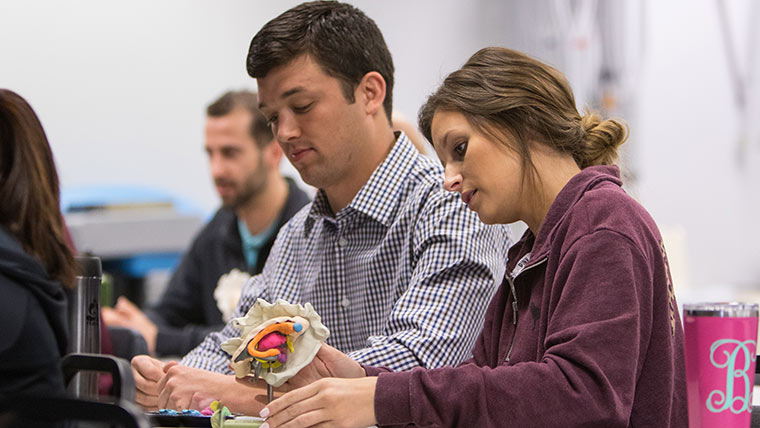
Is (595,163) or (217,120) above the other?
(595,163)

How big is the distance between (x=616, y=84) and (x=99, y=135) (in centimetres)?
258

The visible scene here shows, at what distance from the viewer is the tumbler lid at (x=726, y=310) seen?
98 centimetres

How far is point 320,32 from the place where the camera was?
1.56 metres

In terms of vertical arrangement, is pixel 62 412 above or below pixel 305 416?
above

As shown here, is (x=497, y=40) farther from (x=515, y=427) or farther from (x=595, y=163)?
(x=515, y=427)

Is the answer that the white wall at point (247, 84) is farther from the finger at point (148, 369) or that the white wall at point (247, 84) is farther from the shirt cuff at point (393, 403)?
the shirt cuff at point (393, 403)

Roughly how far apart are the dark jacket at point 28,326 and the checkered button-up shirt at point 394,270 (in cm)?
31

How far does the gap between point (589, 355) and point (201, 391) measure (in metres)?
0.56

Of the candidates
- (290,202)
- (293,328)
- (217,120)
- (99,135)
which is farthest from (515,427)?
(99,135)

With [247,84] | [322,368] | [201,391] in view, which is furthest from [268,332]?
[247,84]

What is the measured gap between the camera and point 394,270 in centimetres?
154

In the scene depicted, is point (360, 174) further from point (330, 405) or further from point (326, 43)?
point (330, 405)

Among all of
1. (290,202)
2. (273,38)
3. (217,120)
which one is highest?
(273,38)

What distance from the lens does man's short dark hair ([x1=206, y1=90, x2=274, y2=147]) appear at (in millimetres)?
3117
